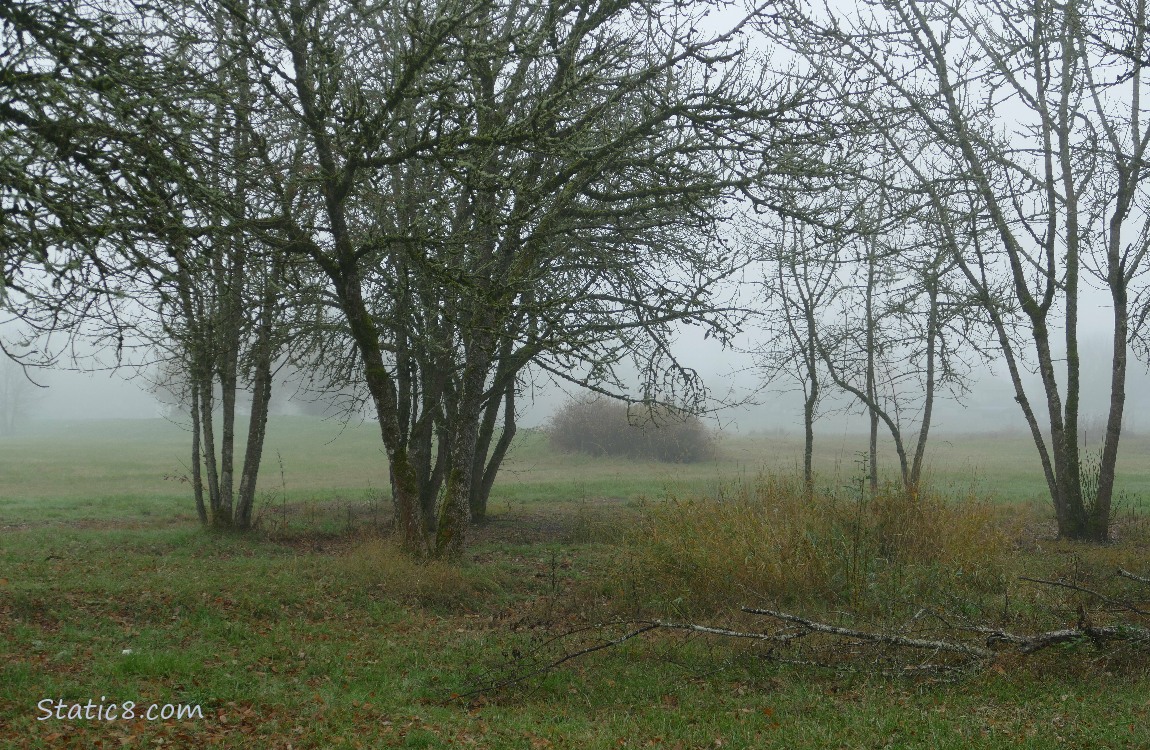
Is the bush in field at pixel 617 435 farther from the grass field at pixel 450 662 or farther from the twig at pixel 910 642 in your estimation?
the twig at pixel 910 642

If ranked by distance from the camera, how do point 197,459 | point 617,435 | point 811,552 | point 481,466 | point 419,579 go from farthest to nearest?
1. point 617,435
2. point 481,466
3. point 197,459
4. point 419,579
5. point 811,552

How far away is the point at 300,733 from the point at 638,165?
23.9 ft

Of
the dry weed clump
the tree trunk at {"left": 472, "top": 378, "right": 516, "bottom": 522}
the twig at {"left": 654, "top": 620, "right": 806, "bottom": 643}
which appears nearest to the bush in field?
the tree trunk at {"left": 472, "top": 378, "right": 516, "bottom": 522}

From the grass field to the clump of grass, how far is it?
0.03m

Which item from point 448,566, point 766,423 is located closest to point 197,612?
point 448,566

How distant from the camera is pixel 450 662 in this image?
285 inches

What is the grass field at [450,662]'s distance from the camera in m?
5.18

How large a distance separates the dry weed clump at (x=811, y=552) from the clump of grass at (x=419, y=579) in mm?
1885

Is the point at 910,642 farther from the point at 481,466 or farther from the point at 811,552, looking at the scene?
the point at 481,466

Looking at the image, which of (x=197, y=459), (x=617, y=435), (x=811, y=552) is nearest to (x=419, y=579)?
(x=811, y=552)

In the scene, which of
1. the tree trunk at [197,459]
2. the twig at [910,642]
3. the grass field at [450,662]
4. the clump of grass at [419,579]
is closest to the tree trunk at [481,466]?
the grass field at [450,662]

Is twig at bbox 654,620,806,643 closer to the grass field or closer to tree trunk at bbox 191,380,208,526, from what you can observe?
the grass field

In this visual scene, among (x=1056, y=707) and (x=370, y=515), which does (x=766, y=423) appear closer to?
(x=370, y=515)

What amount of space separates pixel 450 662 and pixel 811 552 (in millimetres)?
A: 4023
